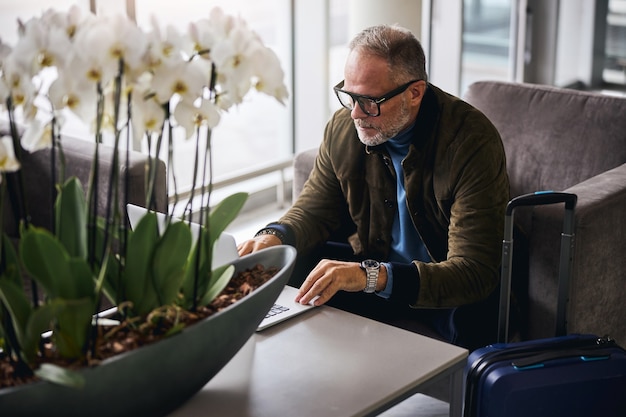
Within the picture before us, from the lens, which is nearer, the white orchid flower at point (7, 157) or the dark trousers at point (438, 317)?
the white orchid flower at point (7, 157)

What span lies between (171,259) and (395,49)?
1.07m

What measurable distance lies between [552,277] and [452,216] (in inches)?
11.4

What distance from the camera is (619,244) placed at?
2.51 meters

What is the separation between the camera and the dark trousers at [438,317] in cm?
232

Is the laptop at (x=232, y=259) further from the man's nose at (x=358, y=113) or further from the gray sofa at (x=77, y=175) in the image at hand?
the gray sofa at (x=77, y=175)

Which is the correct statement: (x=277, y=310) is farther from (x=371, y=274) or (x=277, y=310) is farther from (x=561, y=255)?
(x=561, y=255)

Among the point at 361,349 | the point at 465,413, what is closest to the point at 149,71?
the point at 361,349

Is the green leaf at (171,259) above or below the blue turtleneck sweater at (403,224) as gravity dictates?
above

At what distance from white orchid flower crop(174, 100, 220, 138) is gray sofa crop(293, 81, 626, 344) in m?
1.19

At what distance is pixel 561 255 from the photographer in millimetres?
2252

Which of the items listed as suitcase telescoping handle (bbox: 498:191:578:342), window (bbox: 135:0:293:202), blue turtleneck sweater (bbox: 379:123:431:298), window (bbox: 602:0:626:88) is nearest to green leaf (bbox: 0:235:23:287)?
suitcase telescoping handle (bbox: 498:191:578:342)

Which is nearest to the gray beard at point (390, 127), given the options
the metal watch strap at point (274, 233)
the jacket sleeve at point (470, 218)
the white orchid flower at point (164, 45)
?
the jacket sleeve at point (470, 218)

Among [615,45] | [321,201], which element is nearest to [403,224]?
[321,201]

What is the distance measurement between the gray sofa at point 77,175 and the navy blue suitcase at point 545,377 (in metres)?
1.00
